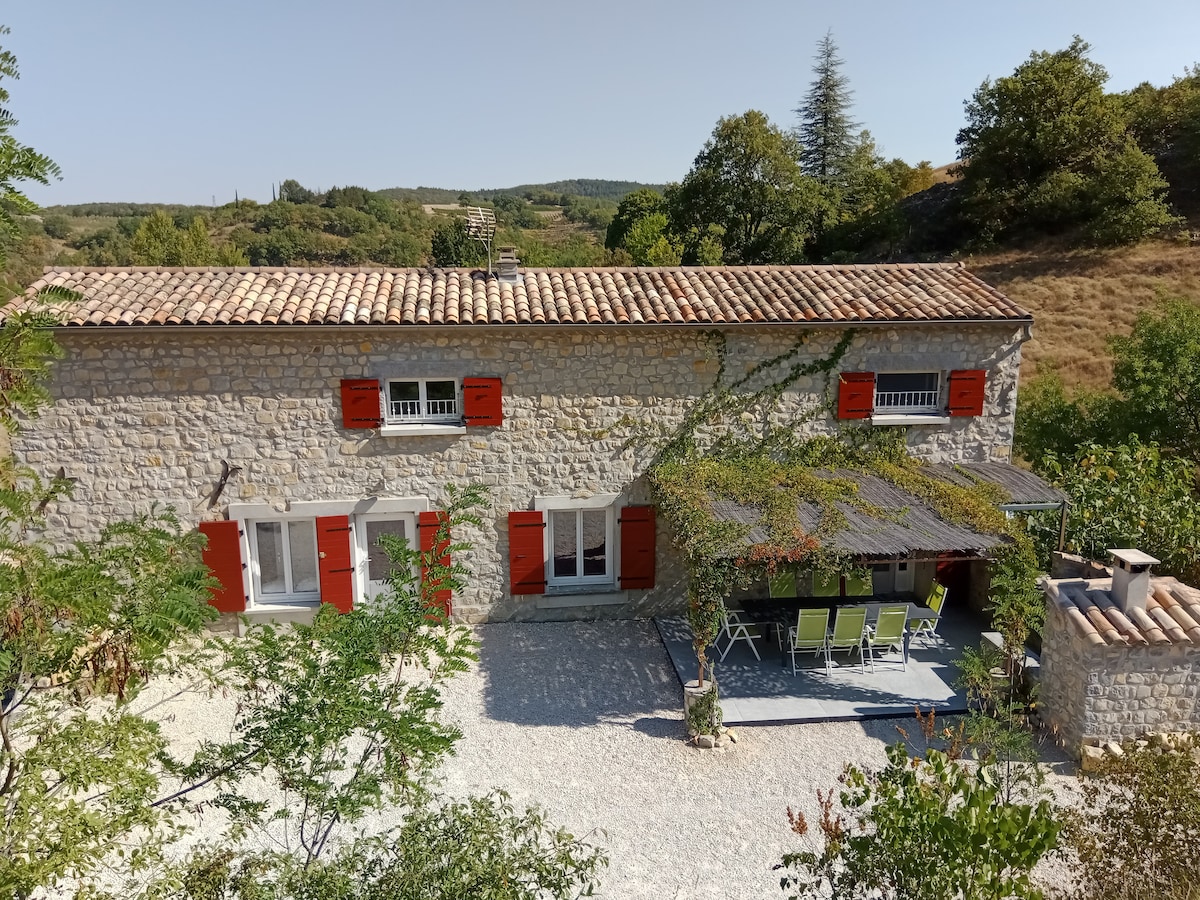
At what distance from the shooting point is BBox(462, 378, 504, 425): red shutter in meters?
10.5

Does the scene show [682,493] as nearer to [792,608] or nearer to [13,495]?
[792,608]

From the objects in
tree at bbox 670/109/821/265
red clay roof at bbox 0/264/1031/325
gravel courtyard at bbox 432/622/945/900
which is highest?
tree at bbox 670/109/821/265

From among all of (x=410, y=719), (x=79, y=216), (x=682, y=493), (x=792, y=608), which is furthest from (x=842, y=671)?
(x=79, y=216)

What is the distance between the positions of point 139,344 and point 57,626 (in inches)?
258

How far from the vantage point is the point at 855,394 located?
11133 mm

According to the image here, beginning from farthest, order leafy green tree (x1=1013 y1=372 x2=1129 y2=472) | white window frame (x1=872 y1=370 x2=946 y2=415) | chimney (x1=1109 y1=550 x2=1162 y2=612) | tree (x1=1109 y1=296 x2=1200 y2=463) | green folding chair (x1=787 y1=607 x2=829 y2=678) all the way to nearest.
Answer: leafy green tree (x1=1013 y1=372 x2=1129 y2=472) → tree (x1=1109 y1=296 x2=1200 y2=463) → white window frame (x1=872 y1=370 x2=946 y2=415) → green folding chair (x1=787 y1=607 x2=829 y2=678) → chimney (x1=1109 y1=550 x2=1162 y2=612)

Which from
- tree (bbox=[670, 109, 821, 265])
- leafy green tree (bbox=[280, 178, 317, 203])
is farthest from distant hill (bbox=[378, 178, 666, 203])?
tree (bbox=[670, 109, 821, 265])

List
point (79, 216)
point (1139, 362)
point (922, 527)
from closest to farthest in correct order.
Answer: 1. point (922, 527)
2. point (1139, 362)
3. point (79, 216)

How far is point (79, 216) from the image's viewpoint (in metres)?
70.8

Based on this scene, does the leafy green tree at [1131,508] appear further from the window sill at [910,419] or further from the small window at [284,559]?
the small window at [284,559]

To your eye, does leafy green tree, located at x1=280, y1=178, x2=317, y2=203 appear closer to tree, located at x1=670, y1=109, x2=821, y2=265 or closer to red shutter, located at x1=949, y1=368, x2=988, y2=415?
tree, located at x1=670, y1=109, x2=821, y2=265

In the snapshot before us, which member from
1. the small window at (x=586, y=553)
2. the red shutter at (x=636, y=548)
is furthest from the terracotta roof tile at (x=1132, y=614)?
the small window at (x=586, y=553)

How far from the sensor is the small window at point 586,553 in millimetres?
11523

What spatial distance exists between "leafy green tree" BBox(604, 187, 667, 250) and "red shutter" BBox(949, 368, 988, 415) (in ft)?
100.0
